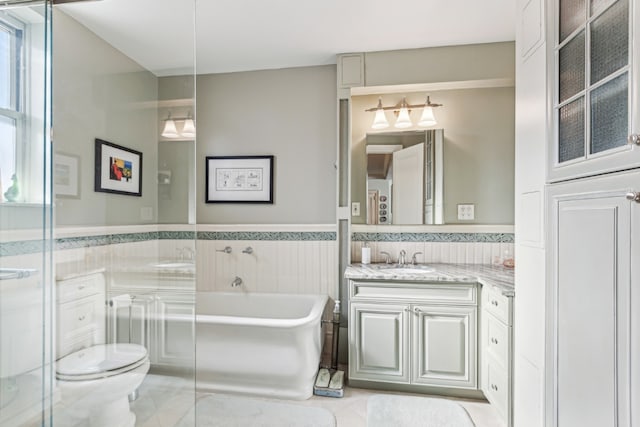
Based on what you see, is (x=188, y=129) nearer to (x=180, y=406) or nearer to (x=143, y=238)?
(x=143, y=238)

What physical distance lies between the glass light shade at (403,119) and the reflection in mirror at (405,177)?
7cm

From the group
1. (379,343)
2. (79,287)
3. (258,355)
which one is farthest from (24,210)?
(379,343)

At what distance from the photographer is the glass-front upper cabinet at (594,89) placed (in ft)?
3.01

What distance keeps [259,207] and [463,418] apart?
220cm

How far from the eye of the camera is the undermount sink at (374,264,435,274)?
2.41m

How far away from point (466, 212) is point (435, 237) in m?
0.32

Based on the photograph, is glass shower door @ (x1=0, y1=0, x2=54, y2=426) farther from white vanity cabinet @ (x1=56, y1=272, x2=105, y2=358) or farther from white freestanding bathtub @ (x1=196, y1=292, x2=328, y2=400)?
white freestanding bathtub @ (x1=196, y1=292, x2=328, y2=400)

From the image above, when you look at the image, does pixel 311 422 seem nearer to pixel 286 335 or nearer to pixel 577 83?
pixel 286 335

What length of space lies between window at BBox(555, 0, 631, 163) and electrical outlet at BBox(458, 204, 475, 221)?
1.50m

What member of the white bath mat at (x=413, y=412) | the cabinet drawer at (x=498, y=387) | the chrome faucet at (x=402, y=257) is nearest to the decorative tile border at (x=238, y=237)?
the chrome faucet at (x=402, y=257)

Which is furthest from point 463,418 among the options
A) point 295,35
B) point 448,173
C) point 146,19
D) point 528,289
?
point 146,19

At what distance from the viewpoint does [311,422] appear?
1.97m

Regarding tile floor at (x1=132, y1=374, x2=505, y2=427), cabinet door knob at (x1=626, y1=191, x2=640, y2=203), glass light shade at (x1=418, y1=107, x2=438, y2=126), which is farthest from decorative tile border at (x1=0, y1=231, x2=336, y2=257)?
cabinet door knob at (x1=626, y1=191, x2=640, y2=203)

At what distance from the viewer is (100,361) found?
6.25 feet
